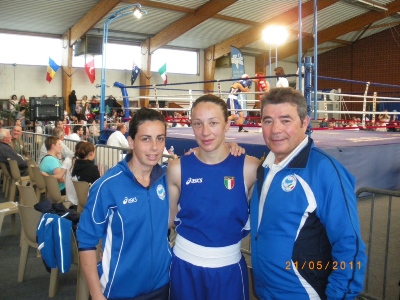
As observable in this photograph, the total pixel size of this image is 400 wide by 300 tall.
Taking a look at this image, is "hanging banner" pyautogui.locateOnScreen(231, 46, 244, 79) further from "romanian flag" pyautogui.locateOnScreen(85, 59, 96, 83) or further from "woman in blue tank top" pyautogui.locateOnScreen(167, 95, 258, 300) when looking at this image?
"woman in blue tank top" pyautogui.locateOnScreen(167, 95, 258, 300)

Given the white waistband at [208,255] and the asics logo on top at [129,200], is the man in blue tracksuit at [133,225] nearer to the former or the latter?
the asics logo on top at [129,200]

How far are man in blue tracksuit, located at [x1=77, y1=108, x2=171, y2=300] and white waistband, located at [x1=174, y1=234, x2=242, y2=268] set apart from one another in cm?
11

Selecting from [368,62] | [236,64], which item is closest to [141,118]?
[236,64]

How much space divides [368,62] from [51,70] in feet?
44.6

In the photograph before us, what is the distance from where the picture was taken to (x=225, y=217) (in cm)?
158

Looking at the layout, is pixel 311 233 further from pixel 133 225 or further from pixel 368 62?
pixel 368 62

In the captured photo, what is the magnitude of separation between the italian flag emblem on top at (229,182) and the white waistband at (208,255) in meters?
0.24

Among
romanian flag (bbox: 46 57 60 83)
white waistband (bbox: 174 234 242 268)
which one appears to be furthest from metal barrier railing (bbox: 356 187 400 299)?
romanian flag (bbox: 46 57 60 83)

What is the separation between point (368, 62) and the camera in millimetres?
18266

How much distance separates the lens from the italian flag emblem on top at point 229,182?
1.60 meters

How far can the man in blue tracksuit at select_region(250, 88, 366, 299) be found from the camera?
1287mm

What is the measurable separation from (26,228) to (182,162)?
1.85 meters

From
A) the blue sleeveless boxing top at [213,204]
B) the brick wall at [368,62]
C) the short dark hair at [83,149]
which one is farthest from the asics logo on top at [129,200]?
the brick wall at [368,62]

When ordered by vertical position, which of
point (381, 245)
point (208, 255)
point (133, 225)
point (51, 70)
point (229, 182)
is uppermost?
point (51, 70)
